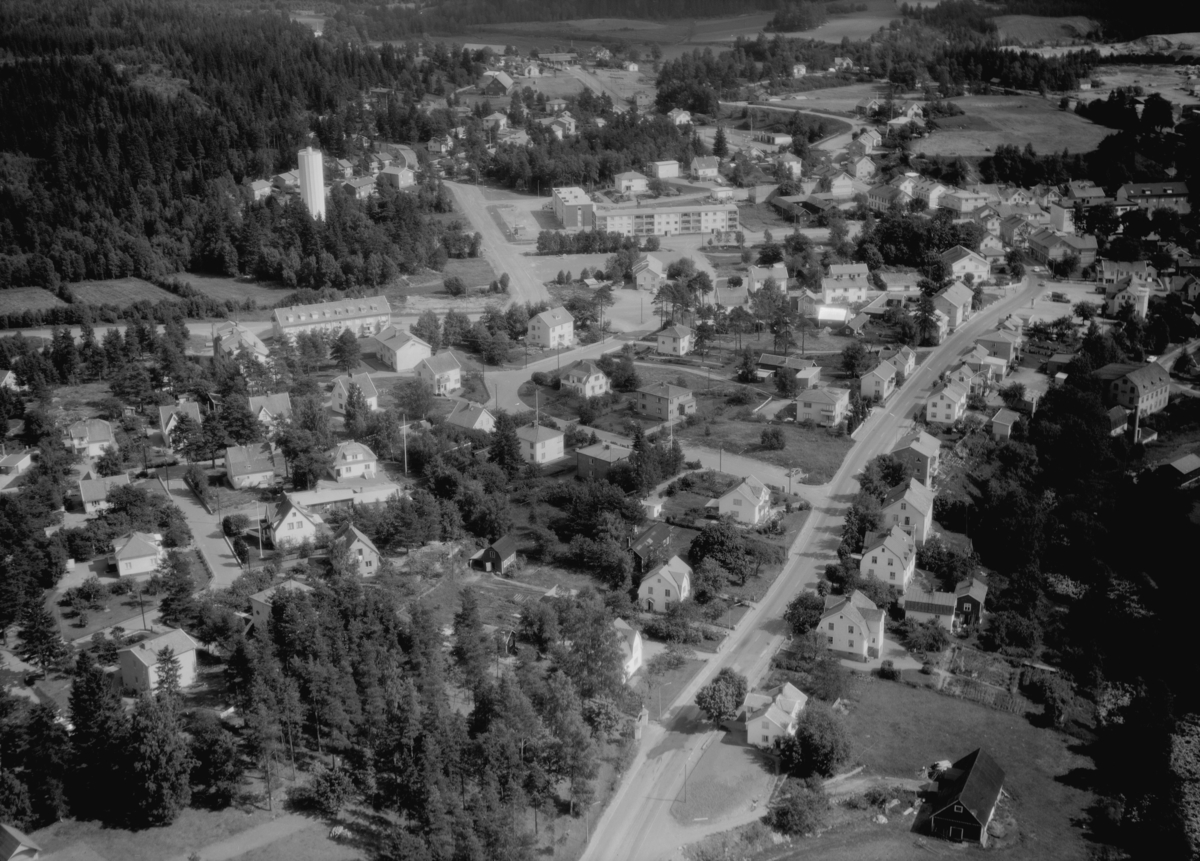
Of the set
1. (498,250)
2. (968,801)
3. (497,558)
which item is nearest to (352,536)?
(497,558)

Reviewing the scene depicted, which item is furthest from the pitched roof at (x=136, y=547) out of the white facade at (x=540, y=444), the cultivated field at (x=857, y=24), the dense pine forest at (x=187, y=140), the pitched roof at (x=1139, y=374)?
the cultivated field at (x=857, y=24)

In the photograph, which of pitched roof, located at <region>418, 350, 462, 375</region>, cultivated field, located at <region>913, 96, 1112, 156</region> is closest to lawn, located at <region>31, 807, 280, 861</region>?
pitched roof, located at <region>418, 350, 462, 375</region>

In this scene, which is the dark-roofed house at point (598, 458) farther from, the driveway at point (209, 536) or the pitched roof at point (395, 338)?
the pitched roof at point (395, 338)

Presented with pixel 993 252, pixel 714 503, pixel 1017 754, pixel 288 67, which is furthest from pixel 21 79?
pixel 1017 754

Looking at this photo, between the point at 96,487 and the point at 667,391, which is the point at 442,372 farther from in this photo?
the point at 96,487

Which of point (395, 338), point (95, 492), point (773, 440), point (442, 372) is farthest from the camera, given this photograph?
point (395, 338)

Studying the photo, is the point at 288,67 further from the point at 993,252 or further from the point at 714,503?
the point at 714,503
